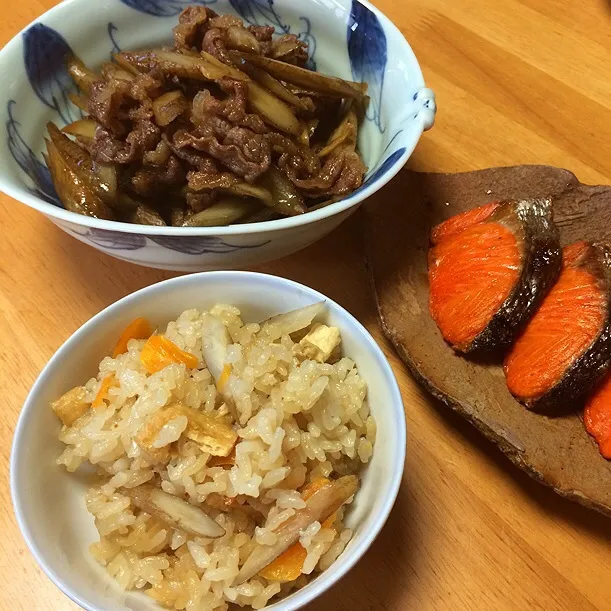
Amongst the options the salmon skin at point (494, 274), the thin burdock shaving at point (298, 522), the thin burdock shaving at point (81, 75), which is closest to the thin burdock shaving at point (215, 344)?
the thin burdock shaving at point (298, 522)

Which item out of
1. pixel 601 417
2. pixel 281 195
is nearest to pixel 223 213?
pixel 281 195

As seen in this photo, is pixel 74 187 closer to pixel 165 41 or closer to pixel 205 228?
pixel 205 228

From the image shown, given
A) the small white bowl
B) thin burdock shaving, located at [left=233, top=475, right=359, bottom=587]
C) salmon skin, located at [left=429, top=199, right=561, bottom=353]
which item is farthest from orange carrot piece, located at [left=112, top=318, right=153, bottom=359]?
salmon skin, located at [left=429, top=199, right=561, bottom=353]

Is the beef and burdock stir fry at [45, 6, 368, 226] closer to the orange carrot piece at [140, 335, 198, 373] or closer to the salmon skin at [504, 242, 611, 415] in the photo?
the orange carrot piece at [140, 335, 198, 373]

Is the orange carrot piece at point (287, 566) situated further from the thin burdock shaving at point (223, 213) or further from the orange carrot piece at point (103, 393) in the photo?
the thin burdock shaving at point (223, 213)

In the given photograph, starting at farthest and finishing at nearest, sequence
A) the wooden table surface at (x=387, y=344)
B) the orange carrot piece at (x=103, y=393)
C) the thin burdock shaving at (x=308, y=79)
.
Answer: the thin burdock shaving at (x=308, y=79), the wooden table surface at (x=387, y=344), the orange carrot piece at (x=103, y=393)
